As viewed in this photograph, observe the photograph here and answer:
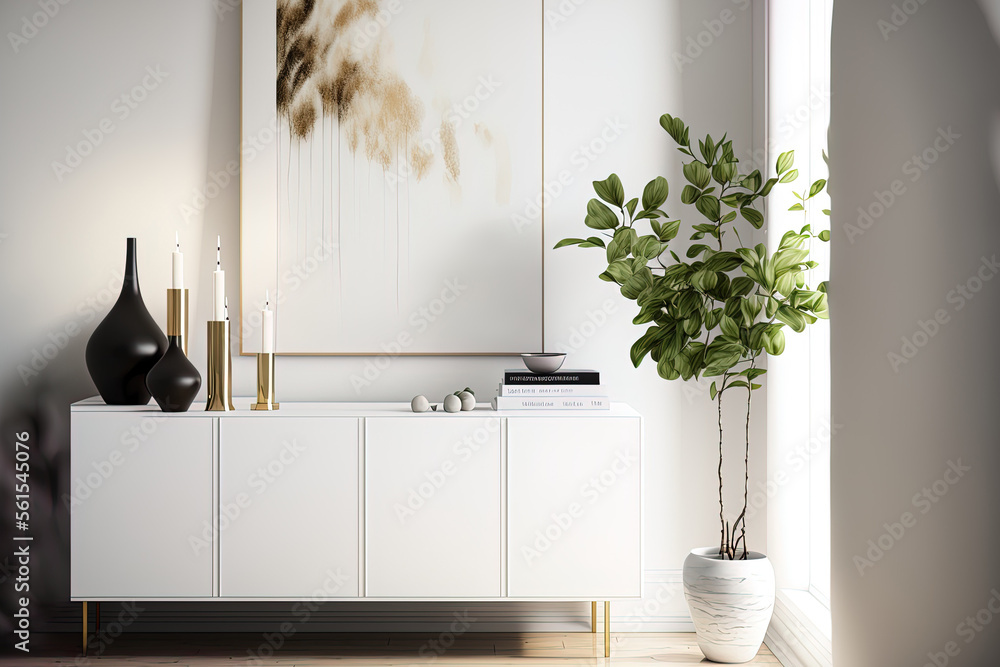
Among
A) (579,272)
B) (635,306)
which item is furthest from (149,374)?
(635,306)

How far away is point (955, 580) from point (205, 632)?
7.36 ft

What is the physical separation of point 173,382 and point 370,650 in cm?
100

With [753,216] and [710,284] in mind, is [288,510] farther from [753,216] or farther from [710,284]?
[753,216]

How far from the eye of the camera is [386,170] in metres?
2.56

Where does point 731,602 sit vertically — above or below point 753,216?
below

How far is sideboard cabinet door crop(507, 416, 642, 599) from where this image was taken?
87.4 inches

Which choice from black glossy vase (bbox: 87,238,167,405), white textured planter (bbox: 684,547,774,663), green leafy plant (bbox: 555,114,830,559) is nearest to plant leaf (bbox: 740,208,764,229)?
green leafy plant (bbox: 555,114,830,559)

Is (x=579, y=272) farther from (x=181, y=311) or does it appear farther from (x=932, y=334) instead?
(x=932, y=334)

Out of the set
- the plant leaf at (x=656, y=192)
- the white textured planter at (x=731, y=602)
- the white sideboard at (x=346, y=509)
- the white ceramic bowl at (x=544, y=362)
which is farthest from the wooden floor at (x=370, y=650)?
the plant leaf at (x=656, y=192)

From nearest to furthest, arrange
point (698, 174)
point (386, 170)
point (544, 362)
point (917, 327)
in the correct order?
point (917, 327) → point (698, 174) → point (544, 362) → point (386, 170)

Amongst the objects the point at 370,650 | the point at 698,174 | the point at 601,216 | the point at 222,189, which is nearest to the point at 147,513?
the point at 370,650

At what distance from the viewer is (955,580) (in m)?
1.09

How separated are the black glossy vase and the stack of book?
1.05 meters

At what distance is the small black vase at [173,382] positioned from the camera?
7.29 ft
